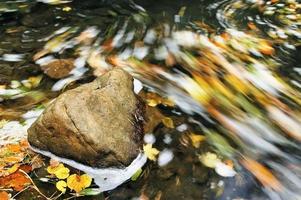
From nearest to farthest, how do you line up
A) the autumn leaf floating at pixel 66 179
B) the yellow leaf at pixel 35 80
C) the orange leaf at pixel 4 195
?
the orange leaf at pixel 4 195
the autumn leaf floating at pixel 66 179
the yellow leaf at pixel 35 80

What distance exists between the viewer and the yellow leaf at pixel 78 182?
270 cm

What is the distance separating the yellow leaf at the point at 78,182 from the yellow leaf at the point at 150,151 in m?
0.54

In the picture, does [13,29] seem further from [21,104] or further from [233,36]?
[233,36]

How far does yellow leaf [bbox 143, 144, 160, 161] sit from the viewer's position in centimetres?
303

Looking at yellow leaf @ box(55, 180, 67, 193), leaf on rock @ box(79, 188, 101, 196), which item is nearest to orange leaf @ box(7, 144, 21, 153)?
yellow leaf @ box(55, 180, 67, 193)

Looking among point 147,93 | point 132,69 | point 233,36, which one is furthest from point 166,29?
point 147,93

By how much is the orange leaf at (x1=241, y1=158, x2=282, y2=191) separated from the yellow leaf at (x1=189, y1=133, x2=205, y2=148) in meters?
0.41

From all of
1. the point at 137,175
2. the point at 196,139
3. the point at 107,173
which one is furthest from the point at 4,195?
the point at 196,139

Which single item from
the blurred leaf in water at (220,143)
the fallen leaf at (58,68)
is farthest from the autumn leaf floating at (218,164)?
the fallen leaf at (58,68)

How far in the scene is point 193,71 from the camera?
4473mm

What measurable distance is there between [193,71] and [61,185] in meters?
2.38

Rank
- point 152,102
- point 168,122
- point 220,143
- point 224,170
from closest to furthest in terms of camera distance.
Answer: point 224,170 < point 220,143 < point 168,122 < point 152,102

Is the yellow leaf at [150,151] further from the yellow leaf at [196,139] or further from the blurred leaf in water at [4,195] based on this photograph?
the blurred leaf in water at [4,195]

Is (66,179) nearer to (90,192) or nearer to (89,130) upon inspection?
(90,192)
